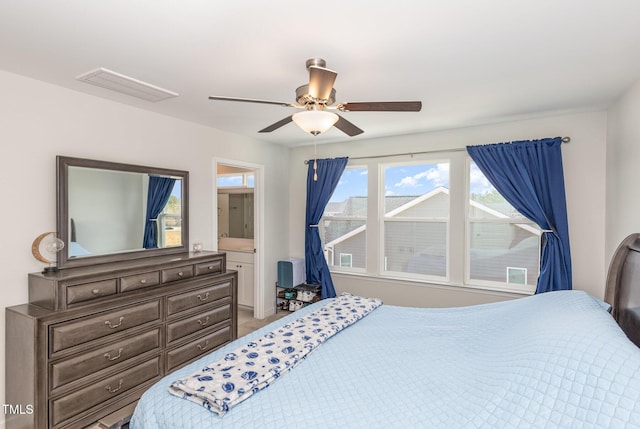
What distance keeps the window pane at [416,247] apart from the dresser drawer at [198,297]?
82.0 inches

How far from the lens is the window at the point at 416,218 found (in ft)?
12.7

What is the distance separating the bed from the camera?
112 cm

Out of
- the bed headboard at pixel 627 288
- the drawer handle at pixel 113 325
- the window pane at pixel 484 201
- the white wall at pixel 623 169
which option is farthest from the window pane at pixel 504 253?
the drawer handle at pixel 113 325

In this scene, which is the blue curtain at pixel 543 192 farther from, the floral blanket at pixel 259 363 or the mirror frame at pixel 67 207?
the mirror frame at pixel 67 207

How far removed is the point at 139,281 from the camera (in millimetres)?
2600

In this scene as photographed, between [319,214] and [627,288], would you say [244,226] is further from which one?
[627,288]

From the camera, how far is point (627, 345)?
1230mm

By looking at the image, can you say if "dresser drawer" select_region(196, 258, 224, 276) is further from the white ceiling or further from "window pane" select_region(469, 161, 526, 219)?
"window pane" select_region(469, 161, 526, 219)

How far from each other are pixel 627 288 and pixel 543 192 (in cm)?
155

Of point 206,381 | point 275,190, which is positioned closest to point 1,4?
point 206,381

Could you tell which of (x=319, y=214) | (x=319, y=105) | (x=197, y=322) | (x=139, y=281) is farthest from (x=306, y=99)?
(x=319, y=214)

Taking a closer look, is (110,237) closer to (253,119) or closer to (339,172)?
(253,119)

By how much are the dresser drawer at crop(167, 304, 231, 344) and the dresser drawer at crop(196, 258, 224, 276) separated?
367mm

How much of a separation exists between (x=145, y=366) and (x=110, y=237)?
3.63ft
